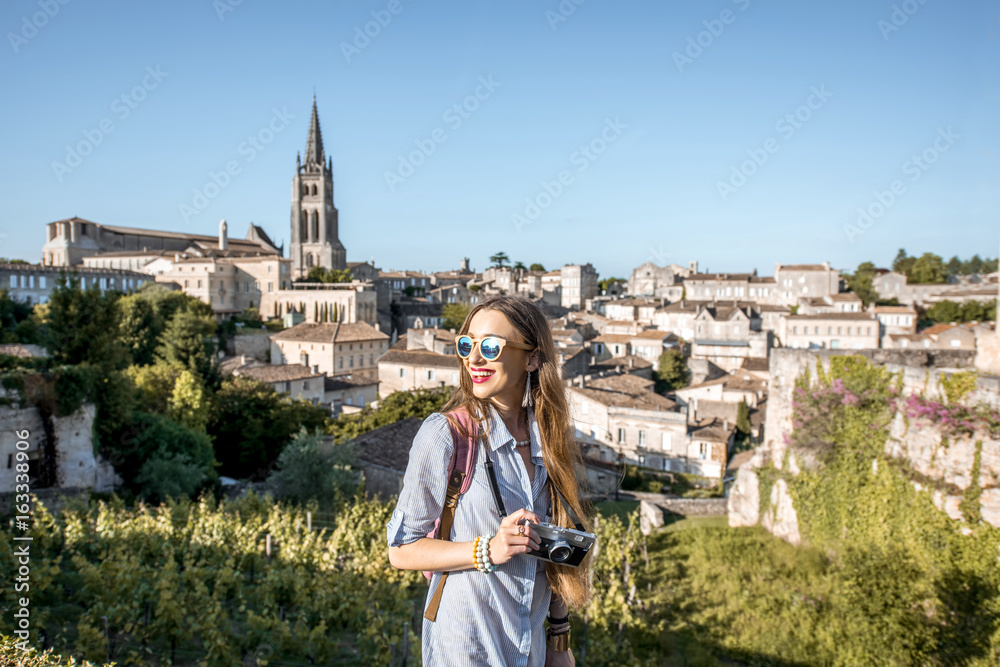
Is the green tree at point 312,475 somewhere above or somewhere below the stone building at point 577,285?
below

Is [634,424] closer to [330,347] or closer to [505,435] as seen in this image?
[330,347]

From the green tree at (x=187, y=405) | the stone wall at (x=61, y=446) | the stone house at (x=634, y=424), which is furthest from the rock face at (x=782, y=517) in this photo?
the green tree at (x=187, y=405)

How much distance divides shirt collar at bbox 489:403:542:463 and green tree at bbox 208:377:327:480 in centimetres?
1987

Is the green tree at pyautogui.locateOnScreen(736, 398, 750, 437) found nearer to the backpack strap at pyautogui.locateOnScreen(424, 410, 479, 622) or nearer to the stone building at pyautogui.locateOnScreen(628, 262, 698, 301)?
the backpack strap at pyautogui.locateOnScreen(424, 410, 479, 622)

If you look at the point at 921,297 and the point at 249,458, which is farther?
the point at 921,297

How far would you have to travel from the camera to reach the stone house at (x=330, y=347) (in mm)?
39469

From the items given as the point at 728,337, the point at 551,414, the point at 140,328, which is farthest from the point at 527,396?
the point at 728,337

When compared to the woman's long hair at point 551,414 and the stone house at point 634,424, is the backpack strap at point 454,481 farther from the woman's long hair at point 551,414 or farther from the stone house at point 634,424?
the stone house at point 634,424

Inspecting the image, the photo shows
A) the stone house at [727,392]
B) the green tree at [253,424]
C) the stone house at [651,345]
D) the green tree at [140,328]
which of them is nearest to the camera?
the green tree at [253,424]

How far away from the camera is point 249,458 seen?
21609mm

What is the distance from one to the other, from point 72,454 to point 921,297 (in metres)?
77.9

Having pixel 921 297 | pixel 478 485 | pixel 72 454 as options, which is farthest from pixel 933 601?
pixel 921 297

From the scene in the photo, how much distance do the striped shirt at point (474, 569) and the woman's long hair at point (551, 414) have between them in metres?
0.12

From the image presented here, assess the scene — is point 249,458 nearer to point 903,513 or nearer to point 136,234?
point 903,513
